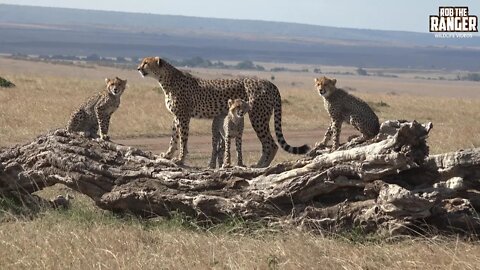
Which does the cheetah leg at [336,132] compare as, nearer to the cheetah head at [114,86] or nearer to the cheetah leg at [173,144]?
the cheetah leg at [173,144]

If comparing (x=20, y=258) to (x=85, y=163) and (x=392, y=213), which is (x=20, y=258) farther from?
(x=392, y=213)

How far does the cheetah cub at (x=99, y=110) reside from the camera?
8680mm

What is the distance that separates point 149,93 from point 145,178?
17199 mm

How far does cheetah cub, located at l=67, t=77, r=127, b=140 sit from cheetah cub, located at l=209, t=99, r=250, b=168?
1040 millimetres

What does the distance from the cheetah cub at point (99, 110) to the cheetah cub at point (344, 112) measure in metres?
2.07

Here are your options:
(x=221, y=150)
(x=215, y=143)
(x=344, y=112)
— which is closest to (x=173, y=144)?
(x=215, y=143)

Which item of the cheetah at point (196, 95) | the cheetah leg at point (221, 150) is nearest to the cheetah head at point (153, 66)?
the cheetah at point (196, 95)

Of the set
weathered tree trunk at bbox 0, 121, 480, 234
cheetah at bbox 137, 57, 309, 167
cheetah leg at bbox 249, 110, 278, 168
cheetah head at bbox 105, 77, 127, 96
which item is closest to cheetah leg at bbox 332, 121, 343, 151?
cheetah at bbox 137, 57, 309, 167

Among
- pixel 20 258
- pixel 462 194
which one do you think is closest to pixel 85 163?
pixel 20 258

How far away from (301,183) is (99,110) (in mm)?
3285

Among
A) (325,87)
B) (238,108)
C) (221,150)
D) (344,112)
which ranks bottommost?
(221,150)

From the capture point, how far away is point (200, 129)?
16.7m

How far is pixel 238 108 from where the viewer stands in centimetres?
834

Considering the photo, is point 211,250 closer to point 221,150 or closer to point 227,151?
point 227,151
